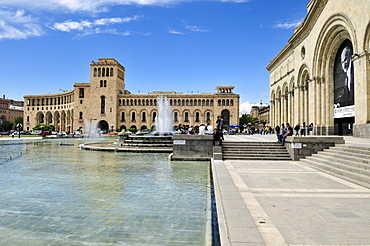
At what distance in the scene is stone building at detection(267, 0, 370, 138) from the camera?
16469 millimetres

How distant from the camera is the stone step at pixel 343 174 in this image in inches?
275

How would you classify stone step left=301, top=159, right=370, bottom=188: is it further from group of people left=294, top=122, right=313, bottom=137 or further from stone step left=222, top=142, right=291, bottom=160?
group of people left=294, top=122, right=313, bottom=137

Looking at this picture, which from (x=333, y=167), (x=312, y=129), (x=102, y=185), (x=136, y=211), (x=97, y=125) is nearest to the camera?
(x=136, y=211)

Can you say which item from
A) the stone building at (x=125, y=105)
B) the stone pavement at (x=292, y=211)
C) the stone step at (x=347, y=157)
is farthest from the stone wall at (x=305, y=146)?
the stone building at (x=125, y=105)

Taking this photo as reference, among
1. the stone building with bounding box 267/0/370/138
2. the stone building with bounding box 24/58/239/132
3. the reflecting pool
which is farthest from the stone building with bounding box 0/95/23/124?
the reflecting pool

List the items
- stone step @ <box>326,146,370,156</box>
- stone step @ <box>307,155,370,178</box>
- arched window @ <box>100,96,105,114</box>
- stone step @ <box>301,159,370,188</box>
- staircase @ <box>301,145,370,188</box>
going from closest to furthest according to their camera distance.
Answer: stone step @ <box>301,159,370,188</box> < staircase @ <box>301,145,370,188</box> < stone step @ <box>307,155,370,178</box> < stone step @ <box>326,146,370,156</box> < arched window @ <box>100,96,105,114</box>

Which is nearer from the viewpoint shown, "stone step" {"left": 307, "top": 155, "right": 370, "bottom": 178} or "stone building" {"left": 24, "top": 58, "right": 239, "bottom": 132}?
"stone step" {"left": 307, "top": 155, "right": 370, "bottom": 178}

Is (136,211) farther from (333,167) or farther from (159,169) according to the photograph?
(333,167)

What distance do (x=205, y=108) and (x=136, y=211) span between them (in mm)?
73885

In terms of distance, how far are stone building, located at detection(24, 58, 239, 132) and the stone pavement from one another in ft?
231

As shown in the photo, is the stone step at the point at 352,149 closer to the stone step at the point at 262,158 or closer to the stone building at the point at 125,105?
the stone step at the point at 262,158

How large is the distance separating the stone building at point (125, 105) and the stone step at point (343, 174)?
67.0 metres

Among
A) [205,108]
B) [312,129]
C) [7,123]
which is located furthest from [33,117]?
[312,129]

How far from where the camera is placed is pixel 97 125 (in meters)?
78.2
